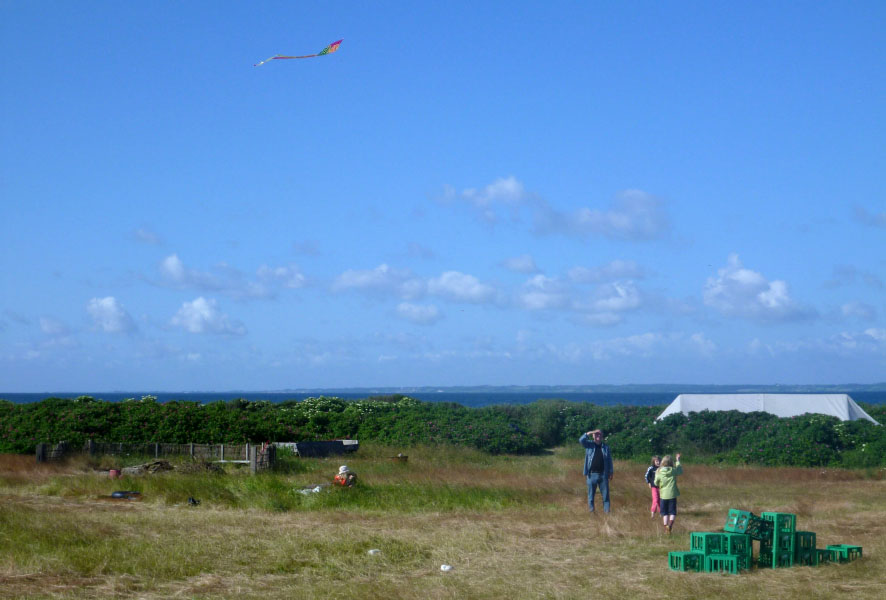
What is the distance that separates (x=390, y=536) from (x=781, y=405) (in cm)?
3146

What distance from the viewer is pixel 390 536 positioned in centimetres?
1520

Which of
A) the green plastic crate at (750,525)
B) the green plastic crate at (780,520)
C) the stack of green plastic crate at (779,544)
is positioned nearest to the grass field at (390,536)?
the stack of green plastic crate at (779,544)

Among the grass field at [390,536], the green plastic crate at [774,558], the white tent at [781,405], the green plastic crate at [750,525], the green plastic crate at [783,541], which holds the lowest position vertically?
the grass field at [390,536]

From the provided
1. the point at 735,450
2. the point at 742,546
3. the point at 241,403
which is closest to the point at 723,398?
the point at 735,450

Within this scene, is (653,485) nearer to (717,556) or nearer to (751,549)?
(751,549)

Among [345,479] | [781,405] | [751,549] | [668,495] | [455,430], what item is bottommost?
[455,430]

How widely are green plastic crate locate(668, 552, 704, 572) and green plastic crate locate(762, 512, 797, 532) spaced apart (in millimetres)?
1237

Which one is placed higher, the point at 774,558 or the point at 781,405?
the point at 781,405

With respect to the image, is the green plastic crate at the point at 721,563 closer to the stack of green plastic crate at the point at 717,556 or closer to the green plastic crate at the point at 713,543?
the stack of green plastic crate at the point at 717,556

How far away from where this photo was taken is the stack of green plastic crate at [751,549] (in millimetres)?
12828

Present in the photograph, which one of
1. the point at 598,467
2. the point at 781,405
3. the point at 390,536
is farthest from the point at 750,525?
the point at 781,405

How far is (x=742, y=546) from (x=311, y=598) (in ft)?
20.8

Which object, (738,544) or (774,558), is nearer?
(738,544)

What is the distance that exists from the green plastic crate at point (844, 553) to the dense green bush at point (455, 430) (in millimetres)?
19943
